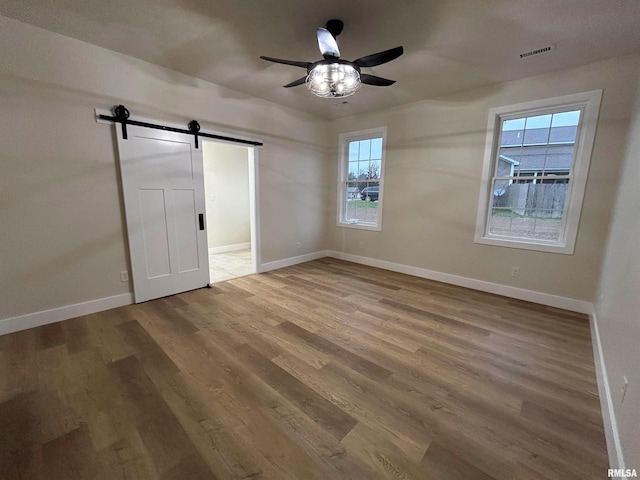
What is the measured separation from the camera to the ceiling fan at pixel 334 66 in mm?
2016

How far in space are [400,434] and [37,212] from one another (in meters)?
3.66

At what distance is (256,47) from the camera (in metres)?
2.61

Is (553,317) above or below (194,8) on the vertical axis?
below

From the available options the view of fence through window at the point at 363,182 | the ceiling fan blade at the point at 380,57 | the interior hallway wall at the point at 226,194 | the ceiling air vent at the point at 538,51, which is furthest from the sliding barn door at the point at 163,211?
the ceiling air vent at the point at 538,51

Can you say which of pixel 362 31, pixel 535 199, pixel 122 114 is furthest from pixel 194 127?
pixel 535 199

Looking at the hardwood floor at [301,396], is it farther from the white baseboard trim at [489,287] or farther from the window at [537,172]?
the window at [537,172]

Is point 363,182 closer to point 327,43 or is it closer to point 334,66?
point 334,66

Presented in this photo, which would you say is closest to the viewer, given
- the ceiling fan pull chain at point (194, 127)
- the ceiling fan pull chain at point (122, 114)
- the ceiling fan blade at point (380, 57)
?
the ceiling fan blade at point (380, 57)

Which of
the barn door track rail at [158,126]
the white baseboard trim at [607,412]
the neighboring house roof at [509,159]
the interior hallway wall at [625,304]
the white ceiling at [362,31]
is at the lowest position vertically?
the white baseboard trim at [607,412]

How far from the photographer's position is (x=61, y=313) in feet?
8.87

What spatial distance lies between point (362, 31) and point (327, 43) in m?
0.61

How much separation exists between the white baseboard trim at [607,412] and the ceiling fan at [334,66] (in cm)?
275

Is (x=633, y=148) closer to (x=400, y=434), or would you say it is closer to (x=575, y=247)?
(x=575, y=247)

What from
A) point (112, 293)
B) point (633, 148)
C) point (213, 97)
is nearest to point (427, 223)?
point (633, 148)
